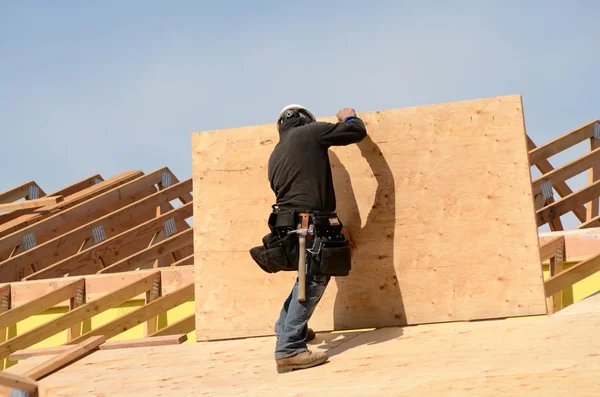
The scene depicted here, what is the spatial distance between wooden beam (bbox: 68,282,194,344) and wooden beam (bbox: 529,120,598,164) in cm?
418

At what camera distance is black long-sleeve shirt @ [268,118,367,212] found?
203 inches

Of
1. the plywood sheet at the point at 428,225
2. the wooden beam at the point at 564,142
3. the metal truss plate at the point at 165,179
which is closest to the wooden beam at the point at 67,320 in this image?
the plywood sheet at the point at 428,225

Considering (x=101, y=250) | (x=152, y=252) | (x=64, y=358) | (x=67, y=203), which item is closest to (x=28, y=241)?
(x=101, y=250)

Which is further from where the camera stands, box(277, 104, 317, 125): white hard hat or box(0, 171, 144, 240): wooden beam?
box(0, 171, 144, 240): wooden beam

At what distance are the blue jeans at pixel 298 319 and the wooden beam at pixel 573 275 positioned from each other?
6.04 ft

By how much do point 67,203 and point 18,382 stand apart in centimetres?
684

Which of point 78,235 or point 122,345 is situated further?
point 78,235

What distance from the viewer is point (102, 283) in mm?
8328

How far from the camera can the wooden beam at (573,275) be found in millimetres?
5938

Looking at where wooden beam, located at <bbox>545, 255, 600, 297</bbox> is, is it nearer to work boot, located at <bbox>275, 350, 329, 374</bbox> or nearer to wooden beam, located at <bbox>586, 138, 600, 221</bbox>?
work boot, located at <bbox>275, 350, 329, 374</bbox>

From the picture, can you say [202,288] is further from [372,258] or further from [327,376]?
[327,376]

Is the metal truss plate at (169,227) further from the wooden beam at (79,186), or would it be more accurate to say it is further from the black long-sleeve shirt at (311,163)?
the black long-sleeve shirt at (311,163)

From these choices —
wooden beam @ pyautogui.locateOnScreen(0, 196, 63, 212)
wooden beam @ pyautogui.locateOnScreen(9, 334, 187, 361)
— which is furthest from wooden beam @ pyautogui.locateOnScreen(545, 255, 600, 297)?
wooden beam @ pyautogui.locateOnScreen(0, 196, 63, 212)

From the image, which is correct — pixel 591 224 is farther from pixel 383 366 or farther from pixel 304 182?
pixel 383 366
